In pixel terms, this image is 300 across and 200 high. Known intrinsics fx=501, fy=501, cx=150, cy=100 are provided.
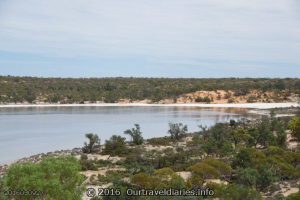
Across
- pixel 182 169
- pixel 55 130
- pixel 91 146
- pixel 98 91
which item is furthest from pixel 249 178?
pixel 98 91

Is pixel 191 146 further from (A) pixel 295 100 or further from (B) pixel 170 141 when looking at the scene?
(A) pixel 295 100

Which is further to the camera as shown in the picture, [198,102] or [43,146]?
[198,102]

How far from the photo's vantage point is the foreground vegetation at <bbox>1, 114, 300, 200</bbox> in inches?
475

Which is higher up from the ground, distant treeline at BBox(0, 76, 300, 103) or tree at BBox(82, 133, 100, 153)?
distant treeline at BBox(0, 76, 300, 103)

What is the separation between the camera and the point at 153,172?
19.8 meters

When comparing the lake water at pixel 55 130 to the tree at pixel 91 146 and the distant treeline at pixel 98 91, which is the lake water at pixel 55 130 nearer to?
the tree at pixel 91 146

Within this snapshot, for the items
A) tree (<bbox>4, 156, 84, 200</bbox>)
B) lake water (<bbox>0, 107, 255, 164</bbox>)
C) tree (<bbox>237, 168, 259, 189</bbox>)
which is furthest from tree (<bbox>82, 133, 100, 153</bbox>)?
tree (<bbox>4, 156, 84, 200</bbox>)

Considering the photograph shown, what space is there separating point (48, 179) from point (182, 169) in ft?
36.7

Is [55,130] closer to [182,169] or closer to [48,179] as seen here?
[182,169]

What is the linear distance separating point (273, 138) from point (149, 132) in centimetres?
1889

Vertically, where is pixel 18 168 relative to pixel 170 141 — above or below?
above

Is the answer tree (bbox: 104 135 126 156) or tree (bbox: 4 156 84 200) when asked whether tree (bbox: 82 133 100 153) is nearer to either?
tree (bbox: 104 135 126 156)

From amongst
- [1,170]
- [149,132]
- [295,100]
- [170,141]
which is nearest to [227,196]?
[1,170]

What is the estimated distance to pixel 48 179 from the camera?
39.2 feet
